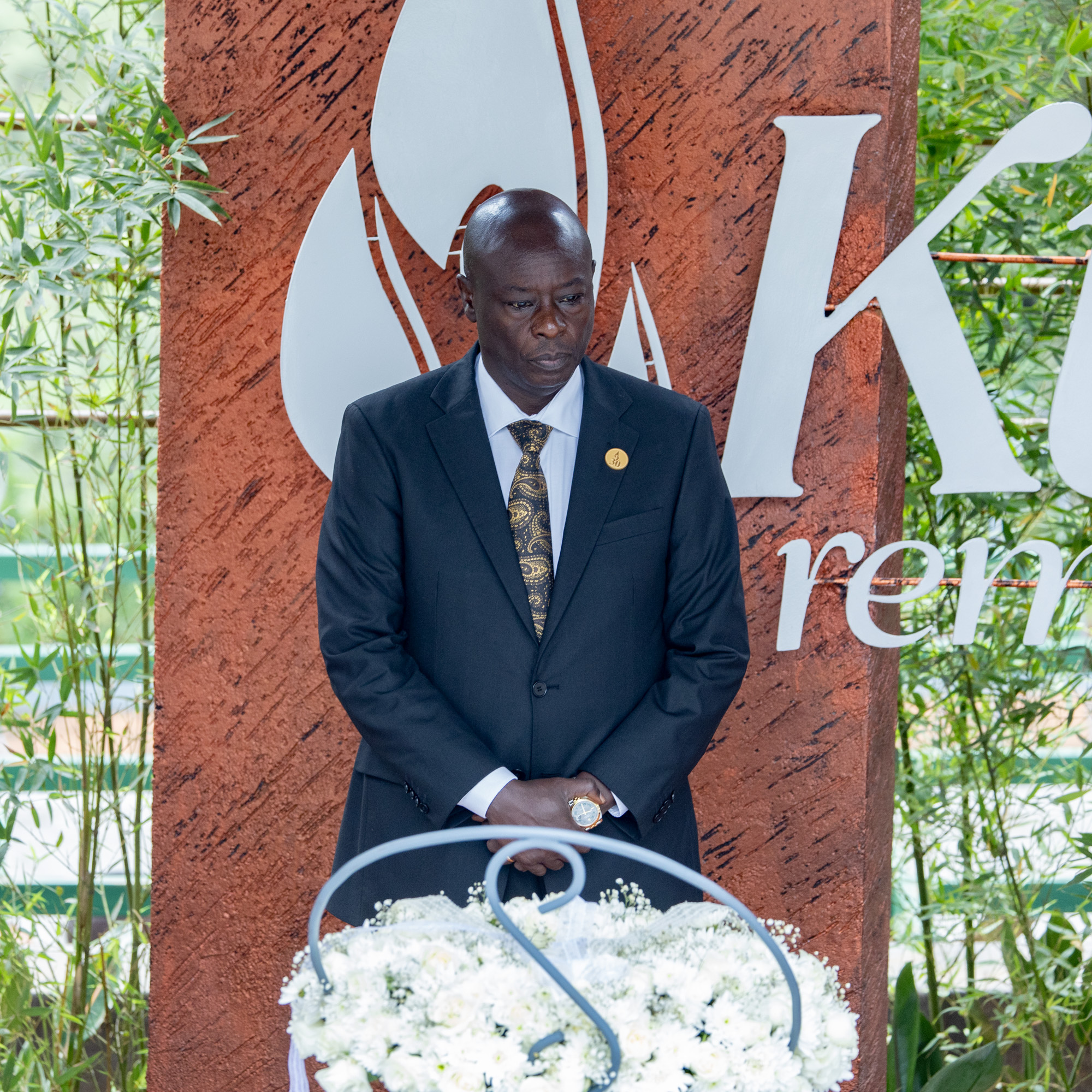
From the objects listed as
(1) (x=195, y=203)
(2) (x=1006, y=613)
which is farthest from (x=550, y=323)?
(2) (x=1006, y=613)

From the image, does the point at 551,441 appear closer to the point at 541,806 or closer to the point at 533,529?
the point at 533,529

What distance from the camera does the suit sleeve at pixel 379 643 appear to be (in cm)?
200

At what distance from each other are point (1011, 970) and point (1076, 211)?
5.86 feet

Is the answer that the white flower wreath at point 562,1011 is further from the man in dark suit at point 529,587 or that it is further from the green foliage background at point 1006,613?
the green foliage background at point 1006,613

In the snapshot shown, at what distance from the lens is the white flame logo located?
270 centimetres

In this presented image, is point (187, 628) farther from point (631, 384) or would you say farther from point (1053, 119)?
point (1053, 119)

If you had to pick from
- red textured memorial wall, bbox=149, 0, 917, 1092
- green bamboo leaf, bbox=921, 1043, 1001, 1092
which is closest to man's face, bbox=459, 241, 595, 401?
red textured memorial wall, bbox=149, 0, 917, 1092

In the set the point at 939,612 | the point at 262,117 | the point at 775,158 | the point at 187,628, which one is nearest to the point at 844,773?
the point at 939,612

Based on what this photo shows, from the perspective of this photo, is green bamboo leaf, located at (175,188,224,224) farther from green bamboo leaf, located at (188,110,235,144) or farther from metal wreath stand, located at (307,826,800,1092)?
metal wreath stand, located at (307,826,800,1092)

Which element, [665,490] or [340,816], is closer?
[665,490]

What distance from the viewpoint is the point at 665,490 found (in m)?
2.13

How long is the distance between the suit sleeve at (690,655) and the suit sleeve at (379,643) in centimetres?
22

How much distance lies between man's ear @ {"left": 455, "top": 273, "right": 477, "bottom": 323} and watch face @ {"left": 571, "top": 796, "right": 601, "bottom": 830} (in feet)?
2.59

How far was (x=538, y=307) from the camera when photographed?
6.51ft
